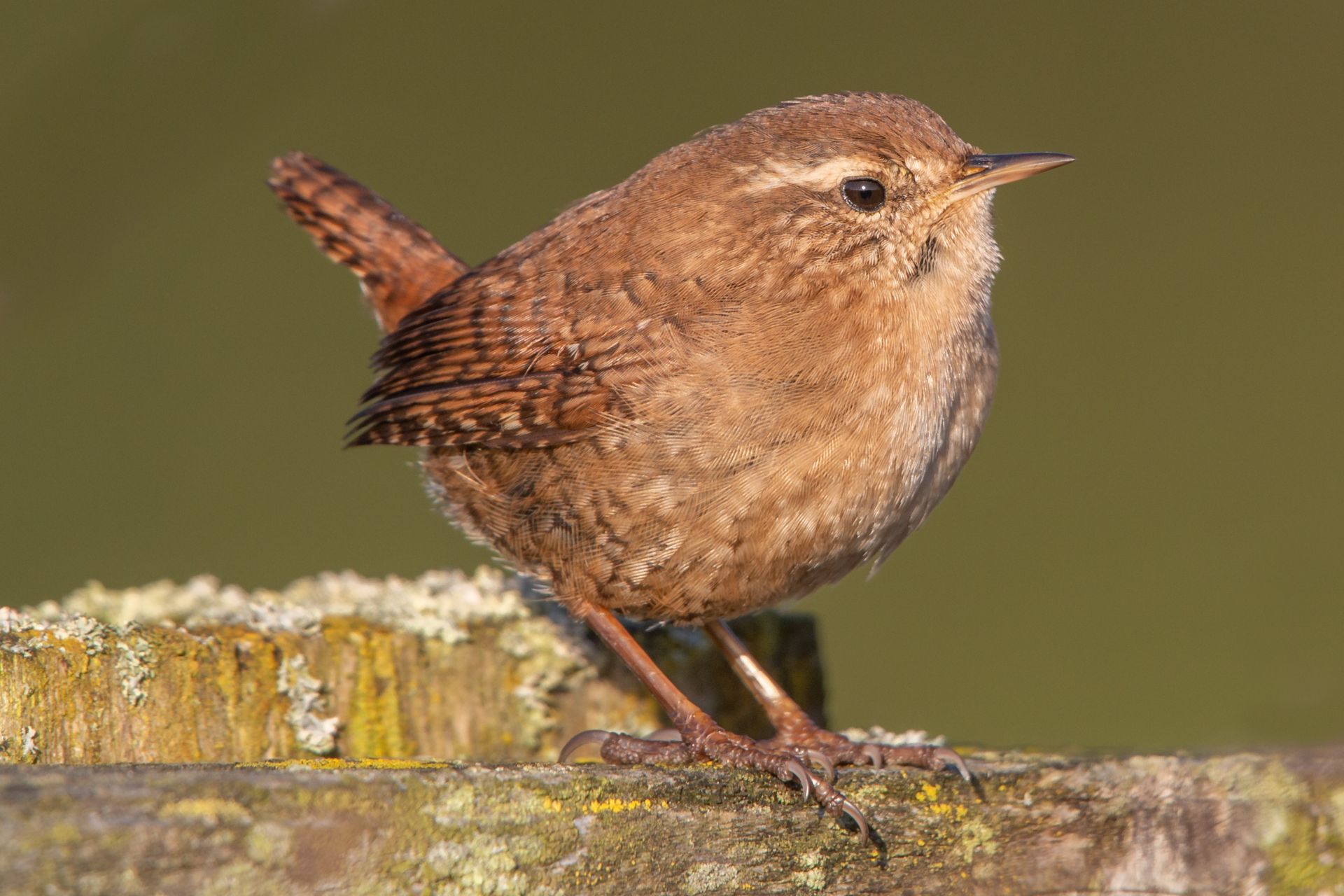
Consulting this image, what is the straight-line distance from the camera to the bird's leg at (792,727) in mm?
2367

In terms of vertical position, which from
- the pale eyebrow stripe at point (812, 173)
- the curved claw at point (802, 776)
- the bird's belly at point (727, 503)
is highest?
the pale eyebrow stripe at point (812, 173)

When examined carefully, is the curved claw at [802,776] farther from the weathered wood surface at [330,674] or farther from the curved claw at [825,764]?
the weathered wood surface at [330,674]

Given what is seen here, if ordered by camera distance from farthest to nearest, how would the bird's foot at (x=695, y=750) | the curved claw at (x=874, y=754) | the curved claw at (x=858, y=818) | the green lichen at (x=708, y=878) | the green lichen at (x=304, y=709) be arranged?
the curved claw at (x=874, y=754), the bird's foot at (x=695, y=750), the green lichen at (x=304, y=709), the curved claw at (x=858, y=818), the green lichen at (x=708, y=878)

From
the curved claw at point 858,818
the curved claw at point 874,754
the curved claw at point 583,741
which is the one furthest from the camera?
the curved claw at point 874,754

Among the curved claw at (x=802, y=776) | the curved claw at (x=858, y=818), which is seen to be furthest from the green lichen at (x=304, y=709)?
the curved claw at (x=858, y=818)

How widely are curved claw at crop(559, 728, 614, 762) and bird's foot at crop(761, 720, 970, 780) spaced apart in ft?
0.91

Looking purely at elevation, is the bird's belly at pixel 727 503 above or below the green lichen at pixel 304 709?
above

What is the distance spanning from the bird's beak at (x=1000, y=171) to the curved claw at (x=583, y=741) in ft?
3.86

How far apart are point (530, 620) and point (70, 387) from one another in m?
2.93

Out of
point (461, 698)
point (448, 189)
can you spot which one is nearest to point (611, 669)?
point (461, 698)

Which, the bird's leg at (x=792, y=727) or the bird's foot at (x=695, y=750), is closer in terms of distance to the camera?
the bird's foot at (x=695, y=750)

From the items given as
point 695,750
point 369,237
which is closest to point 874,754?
point 695,750

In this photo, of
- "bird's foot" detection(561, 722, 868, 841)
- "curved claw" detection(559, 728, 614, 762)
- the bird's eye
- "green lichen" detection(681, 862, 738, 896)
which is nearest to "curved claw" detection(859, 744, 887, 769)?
"bird's foot" detection(561, 722, 868, 841)

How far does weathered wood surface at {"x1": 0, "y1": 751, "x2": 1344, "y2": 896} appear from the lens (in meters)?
1.24
